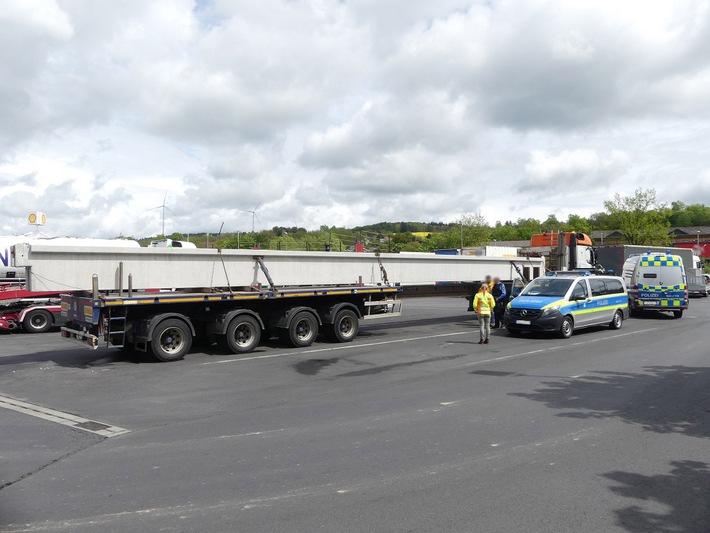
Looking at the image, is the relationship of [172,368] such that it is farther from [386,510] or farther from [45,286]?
[386,510]

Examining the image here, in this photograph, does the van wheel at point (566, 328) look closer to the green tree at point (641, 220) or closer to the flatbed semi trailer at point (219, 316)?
the flatbed semi trailer at point (219, 316)

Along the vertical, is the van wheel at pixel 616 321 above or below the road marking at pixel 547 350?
above

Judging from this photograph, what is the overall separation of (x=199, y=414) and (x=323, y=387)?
7.40 feet

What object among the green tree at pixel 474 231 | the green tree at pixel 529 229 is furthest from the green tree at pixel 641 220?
the green tree at pixel 529 229

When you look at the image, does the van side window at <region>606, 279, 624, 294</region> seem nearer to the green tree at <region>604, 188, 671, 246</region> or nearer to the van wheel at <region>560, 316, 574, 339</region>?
the van wheel at <region>560, 316, 574, 339</region>

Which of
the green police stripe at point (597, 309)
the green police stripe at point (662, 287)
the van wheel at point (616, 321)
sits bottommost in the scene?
the van wheel at point (616, 321)

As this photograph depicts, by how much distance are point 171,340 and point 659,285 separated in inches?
727

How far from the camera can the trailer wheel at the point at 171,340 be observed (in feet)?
38.0

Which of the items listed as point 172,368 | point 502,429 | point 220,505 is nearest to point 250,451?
point 220,505

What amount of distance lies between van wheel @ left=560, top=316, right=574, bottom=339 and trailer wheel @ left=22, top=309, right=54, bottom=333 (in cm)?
1531

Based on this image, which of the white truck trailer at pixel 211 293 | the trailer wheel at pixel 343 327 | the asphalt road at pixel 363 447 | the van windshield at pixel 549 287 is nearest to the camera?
the asphalt road at pixel 363 447

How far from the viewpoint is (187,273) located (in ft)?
40.9

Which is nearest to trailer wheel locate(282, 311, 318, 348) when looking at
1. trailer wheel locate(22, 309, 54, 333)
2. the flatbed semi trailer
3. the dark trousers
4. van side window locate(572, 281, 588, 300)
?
the flatbed semi trailer

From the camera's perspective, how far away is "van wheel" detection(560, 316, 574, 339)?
15.4 metres
